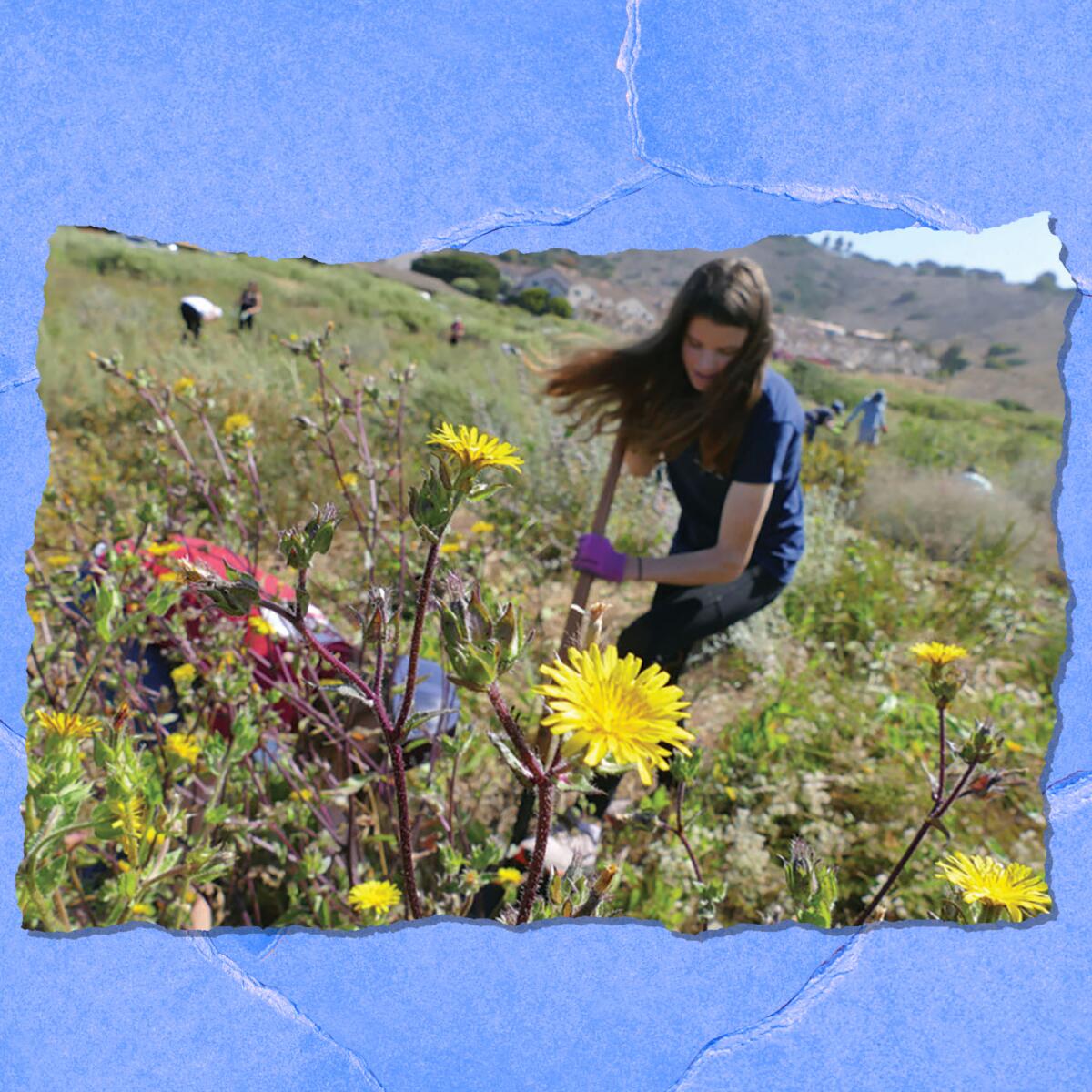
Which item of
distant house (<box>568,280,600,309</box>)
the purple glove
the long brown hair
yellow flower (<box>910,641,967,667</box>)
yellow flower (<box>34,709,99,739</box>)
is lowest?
yellow flower (<box>34,709,99,739</box>)

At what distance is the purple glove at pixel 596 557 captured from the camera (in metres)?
1.69

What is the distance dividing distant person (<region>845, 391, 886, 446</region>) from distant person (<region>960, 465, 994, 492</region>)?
2.03ft

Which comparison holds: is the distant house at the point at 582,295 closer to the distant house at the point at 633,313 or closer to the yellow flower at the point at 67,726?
the distant house at the point at 633,313

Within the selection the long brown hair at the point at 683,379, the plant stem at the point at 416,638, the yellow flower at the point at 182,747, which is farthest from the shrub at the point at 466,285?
the plant stem at the point at 416,638

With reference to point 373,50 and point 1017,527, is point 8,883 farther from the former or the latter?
point 1017,527

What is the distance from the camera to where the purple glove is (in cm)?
169

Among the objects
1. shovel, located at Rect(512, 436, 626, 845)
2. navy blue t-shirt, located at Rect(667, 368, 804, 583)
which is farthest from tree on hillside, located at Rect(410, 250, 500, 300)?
shovel, located at Rect(512, 436, 626, 845)

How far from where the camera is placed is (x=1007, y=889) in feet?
2.56

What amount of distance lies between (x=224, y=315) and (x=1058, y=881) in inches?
219

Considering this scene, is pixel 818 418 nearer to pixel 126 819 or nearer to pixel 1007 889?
pixel 1007 889

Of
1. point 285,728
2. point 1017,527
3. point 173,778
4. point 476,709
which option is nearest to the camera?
point 173,778

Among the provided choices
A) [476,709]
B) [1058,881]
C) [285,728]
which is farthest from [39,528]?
[1058,881]

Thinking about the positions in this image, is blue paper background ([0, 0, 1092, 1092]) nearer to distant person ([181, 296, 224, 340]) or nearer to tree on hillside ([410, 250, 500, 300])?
tree on hillside ([410, 250, 500, 300])

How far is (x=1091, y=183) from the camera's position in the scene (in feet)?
2.66
